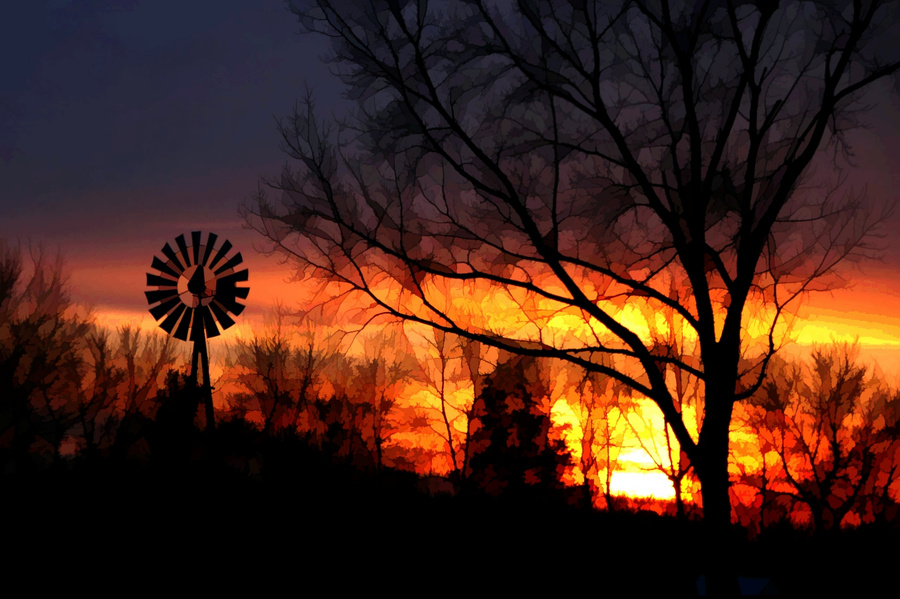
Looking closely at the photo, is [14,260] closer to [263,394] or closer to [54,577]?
[54,577]

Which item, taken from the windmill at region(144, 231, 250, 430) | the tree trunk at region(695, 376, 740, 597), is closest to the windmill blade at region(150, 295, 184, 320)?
the windmill at region(144, 231, 250, 430)

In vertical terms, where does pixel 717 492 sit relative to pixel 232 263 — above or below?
below

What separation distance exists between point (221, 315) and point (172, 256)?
256 cm

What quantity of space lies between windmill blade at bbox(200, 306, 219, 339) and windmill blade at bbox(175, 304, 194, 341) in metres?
0.42

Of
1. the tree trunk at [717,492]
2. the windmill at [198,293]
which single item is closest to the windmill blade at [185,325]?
the windmill at [198,293]

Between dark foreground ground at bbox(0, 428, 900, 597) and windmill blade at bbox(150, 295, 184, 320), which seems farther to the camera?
windmill blade at bbox(150, 295, 184, 320)

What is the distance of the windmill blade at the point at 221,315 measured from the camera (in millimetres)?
22406

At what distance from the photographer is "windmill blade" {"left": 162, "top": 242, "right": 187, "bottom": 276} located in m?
22.0

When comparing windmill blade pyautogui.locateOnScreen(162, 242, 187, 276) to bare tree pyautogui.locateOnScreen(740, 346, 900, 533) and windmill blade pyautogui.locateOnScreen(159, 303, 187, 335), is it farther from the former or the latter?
bare tree pyautogui.locateOnScreen(740, 346, 900, 533)

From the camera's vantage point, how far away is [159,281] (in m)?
22.3

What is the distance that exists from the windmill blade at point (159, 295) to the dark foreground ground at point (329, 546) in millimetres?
5774

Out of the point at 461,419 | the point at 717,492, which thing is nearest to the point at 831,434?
the point at 461,419

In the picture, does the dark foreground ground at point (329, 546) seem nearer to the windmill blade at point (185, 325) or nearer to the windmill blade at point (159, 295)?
the windmill blade at point (185, 325)

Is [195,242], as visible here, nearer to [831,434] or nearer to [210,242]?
[210,242]
